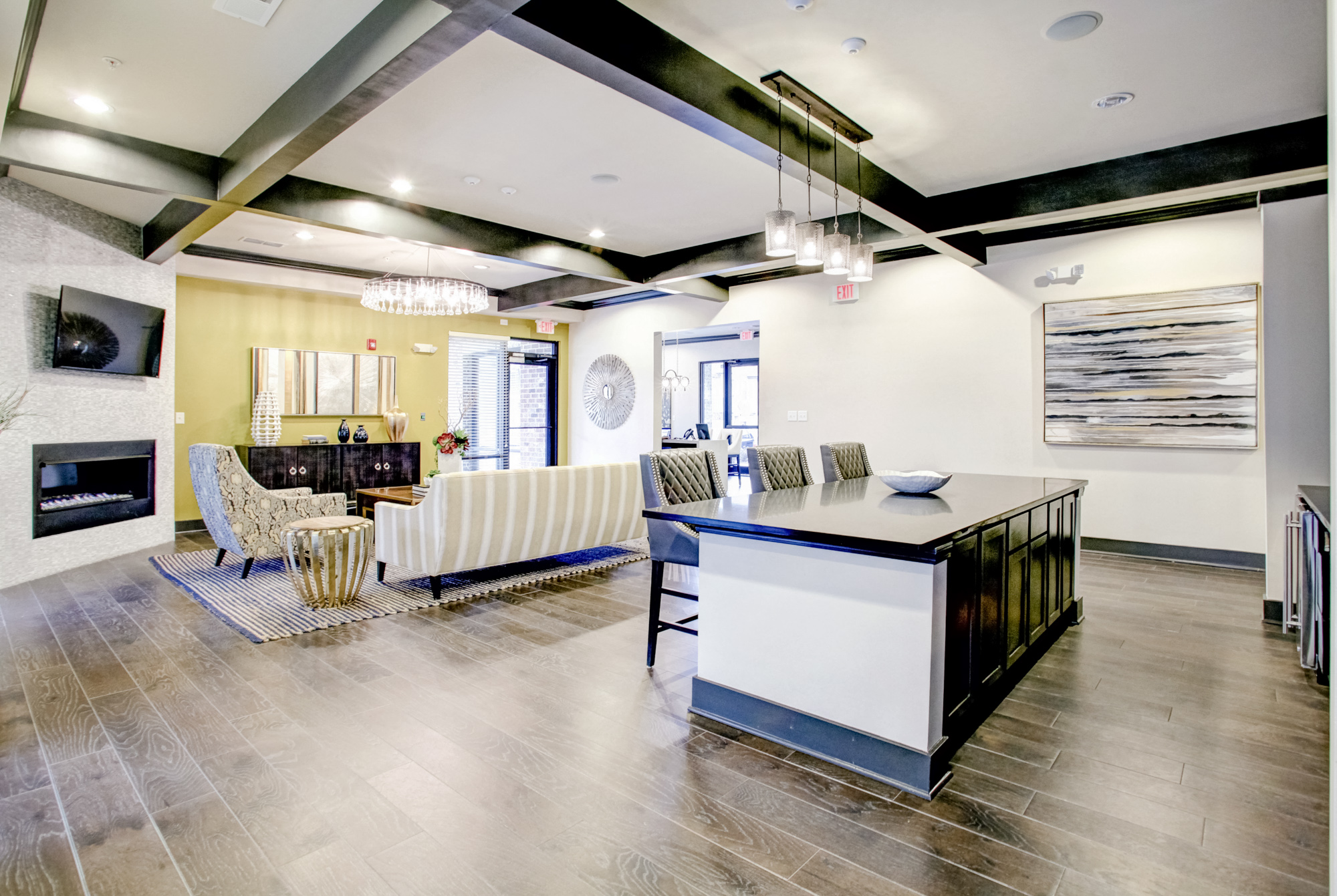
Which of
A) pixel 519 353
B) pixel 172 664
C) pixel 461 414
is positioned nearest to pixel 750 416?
pixel 519 353

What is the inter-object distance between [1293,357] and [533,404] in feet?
26.5

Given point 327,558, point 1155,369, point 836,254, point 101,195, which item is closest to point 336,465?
point 101,195

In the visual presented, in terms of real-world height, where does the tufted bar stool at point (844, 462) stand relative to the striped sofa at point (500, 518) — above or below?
above

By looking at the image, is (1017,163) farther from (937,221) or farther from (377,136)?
(377,136)

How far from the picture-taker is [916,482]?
2.99 m

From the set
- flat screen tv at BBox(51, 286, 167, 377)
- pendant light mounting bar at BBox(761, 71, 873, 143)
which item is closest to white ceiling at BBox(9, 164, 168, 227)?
flat screen tv at BBox(51, 286, 167, 377)

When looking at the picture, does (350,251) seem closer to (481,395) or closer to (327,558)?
(481,395)

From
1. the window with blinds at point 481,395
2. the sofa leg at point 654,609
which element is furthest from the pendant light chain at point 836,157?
the window with blinds at point 481,395

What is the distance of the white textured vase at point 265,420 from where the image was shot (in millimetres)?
6766

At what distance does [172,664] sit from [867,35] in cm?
412

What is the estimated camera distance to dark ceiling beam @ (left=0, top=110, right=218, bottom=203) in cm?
350

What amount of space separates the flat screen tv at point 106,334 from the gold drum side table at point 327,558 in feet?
7.99

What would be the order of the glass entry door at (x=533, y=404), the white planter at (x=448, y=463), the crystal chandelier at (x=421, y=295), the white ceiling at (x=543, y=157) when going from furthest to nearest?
the glass entry door at (x=533, y=404) < the crystal chandelier at (x=421, y=295) < the white planter at (x=448, y=463) < the white ceiling at (x=543, y=157)

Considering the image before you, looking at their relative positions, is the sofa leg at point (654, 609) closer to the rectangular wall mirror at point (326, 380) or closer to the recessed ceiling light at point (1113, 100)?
the recessed ceiling light at point (1113, 100)
